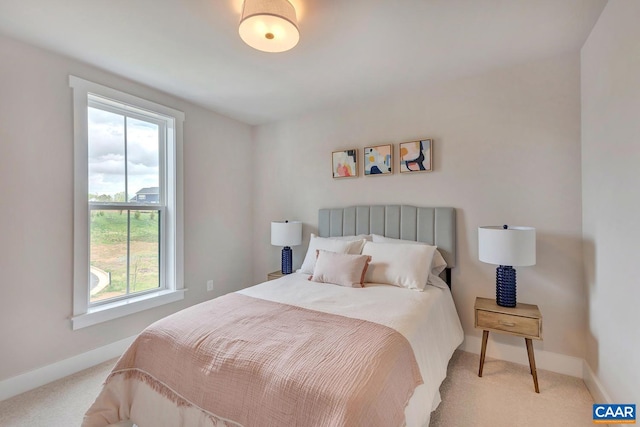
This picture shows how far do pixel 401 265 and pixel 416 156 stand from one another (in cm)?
115

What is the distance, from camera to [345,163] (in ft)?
10.8

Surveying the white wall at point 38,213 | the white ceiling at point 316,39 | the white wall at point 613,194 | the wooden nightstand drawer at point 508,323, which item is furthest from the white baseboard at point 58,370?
the white wall at point 613,194

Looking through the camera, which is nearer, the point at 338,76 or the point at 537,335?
the point at 537,335

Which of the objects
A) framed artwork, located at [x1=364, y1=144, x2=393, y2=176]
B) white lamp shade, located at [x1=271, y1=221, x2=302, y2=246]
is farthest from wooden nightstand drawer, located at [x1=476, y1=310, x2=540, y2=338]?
white lamp shade, located at [x1=271, y1=221, x2=302, y2=246]

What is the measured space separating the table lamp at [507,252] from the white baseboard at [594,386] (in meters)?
0.64

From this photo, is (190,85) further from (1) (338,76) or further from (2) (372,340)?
(2) (372,340)

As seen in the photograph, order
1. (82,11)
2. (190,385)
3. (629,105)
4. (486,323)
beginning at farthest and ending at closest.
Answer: (486,323), (82,11), (629,105), (190,385)

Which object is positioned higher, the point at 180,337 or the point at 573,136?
the point at 573,136

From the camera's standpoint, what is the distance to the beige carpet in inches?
69.7

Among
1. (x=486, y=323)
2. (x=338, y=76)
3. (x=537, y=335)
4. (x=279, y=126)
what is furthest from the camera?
(x=279, y=126)

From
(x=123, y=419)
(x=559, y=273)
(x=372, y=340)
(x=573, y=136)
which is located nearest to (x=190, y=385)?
(x=123, y=419)

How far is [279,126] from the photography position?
385cm

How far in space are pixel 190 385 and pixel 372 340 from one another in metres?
0.90

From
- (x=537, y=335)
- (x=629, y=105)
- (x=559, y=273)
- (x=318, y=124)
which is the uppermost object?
(x=318, y=124)
